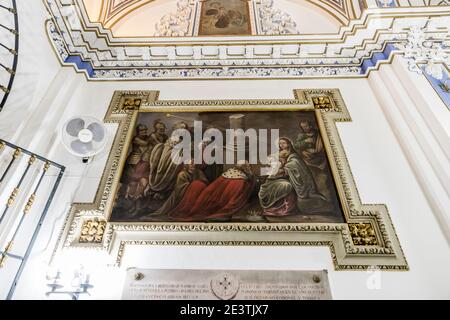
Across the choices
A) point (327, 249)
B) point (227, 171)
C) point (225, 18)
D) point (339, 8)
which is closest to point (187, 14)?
point (225, 18)

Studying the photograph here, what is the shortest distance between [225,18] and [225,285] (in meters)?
5.62

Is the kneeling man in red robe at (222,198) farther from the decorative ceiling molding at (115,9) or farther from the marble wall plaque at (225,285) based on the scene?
the decorative ceiling molding at (115,9)

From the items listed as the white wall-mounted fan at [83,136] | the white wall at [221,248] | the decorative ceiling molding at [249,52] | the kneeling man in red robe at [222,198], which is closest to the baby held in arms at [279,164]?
the kneeling man in red robe at [222,198]

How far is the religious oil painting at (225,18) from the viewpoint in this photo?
6199 mm

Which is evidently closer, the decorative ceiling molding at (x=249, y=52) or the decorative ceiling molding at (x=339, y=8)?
the decorative ceiling molding at (x=249, y=52)

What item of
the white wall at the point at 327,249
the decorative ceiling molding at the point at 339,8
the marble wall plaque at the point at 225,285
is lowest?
the marble wall plaque at the point at 225,285

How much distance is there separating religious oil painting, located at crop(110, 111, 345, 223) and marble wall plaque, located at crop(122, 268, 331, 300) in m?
0.65

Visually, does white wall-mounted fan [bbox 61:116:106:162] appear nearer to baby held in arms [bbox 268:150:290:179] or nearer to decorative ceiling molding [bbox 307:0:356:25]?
baby held in arms [bbox 268:150:290:179]

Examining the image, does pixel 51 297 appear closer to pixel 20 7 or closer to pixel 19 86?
pixel 19 86

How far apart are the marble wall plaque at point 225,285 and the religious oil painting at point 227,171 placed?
0.65m

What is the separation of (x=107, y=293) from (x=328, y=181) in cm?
304

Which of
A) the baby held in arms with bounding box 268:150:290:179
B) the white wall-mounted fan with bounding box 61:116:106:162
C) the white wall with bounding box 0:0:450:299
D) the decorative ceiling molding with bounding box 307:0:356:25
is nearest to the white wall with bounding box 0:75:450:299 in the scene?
the white wall with bounding box 0:0:450:299

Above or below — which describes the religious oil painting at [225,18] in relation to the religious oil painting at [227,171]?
above

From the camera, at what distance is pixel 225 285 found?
3.06 metres
